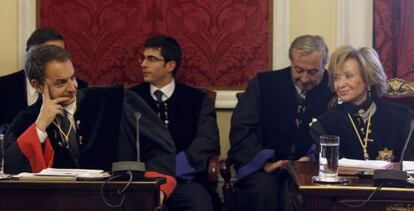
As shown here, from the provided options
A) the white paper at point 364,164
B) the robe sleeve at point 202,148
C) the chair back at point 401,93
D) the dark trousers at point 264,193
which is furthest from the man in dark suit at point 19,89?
the white paper at point 364,164

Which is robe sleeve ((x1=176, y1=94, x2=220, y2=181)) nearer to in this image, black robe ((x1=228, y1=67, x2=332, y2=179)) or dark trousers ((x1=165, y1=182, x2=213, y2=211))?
black robe ((x1=228, y1=67, x2=332, y2=179))

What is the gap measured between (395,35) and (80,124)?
7.77 feet

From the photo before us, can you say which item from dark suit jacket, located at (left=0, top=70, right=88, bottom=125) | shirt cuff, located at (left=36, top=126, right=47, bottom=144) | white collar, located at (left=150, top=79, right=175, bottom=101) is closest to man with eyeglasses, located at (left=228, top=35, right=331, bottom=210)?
white collar, located at (left=150, top=79, right=175, bottom=101)

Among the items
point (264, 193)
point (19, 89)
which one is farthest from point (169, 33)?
Answer: point (264, 193)

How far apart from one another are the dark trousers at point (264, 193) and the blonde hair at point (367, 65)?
0.74 metres

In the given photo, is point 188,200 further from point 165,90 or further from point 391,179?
point 391,179

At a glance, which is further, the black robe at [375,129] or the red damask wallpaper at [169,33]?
the red damask wallpaper at [169,33]

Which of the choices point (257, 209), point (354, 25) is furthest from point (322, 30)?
point (257, 209)

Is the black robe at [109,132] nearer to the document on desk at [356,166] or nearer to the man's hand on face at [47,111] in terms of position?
the man's hand on face at [47,111]

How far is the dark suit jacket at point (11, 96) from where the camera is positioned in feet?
16.2

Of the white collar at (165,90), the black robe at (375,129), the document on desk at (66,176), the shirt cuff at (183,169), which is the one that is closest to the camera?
the document on desk at (66,176)

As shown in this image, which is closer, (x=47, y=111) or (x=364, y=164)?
(x=364, y=164)

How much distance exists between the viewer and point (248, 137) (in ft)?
16.2

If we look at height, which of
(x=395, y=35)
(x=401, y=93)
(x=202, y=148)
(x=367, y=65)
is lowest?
(x=202, y=148)
